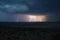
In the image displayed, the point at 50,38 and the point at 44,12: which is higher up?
the point at 44,12

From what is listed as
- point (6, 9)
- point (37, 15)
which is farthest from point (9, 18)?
point (37, 15)

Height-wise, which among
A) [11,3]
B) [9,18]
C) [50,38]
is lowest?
[50,38]

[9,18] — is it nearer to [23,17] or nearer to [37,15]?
[23,17]

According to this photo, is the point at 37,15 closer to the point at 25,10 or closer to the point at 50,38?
the point at 25,10

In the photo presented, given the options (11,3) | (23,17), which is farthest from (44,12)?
(11,3)

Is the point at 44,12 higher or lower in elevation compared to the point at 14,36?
higher

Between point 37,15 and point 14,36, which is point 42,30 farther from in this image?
point 14,36

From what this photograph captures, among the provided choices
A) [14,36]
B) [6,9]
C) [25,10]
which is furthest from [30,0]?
[14,36]
